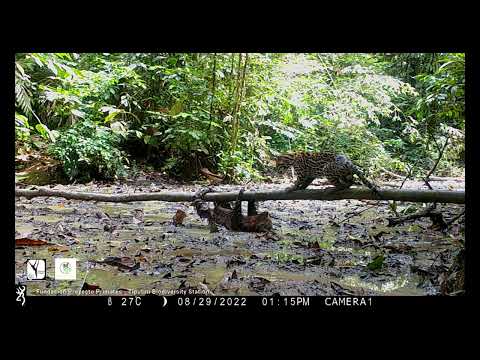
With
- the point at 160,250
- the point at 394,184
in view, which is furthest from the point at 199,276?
the point at 394,184

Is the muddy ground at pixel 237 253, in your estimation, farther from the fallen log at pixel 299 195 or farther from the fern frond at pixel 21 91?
the fern frond at pixel 21 91

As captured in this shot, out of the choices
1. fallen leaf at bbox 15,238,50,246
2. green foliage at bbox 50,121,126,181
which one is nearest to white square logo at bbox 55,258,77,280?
fallen leaf at bbox 15,238,50,246

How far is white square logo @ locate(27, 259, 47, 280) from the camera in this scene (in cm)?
177

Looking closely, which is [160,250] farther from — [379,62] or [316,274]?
[379,62]

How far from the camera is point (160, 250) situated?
2.12m

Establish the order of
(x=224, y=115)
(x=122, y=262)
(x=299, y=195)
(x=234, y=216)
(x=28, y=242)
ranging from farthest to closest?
(x=224, y=115), (x=234, y=216), (x=299, y=195), (x=28, y=242), (x=122, y=262)

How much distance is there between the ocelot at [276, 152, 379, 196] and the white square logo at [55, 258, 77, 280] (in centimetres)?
117

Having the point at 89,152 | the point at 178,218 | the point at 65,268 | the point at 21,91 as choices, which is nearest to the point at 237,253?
Answer: the point at 178,218

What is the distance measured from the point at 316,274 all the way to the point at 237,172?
1.51 m

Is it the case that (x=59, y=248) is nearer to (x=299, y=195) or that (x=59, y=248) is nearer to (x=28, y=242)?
(x=28, y=242)

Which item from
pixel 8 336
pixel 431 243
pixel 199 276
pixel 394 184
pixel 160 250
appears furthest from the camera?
pixel 394 184

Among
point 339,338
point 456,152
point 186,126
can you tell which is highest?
point 186,126

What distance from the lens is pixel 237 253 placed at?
6.90ft

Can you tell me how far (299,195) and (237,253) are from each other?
481mm
